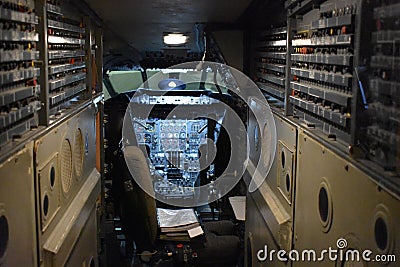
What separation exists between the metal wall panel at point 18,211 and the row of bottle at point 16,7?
0.49 metres

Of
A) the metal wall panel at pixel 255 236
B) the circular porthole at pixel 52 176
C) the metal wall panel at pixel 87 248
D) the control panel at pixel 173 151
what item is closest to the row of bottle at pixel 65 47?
the circular porthole at pixel 52 176

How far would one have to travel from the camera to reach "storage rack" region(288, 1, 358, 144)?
5.61ft

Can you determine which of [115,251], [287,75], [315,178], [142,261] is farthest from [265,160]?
[115,251]

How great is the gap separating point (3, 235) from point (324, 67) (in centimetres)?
136

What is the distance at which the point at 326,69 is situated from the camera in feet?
6.68

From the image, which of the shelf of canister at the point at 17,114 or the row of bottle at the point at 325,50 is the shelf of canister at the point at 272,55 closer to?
the row of bottle at the point at 325,50

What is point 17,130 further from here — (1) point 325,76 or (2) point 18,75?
(1) point 325,76

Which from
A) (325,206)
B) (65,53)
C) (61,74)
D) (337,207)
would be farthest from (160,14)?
(337,207)

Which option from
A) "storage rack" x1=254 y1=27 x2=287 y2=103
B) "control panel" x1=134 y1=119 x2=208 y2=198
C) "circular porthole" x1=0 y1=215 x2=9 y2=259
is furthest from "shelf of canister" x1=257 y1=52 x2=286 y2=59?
"control panel" x1=134 y1=119 x2=208 y2=198

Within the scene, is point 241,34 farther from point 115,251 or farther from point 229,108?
point 115,251

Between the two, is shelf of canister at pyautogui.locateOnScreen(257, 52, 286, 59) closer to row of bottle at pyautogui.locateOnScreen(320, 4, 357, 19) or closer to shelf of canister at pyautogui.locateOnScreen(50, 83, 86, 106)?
row of bottle at pyautogui.locateOnScreen(320, 4, 357, 19)

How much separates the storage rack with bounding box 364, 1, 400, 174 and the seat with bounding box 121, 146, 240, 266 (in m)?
3.06

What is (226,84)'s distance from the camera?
5070 mm

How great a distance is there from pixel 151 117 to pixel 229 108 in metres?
1.15
